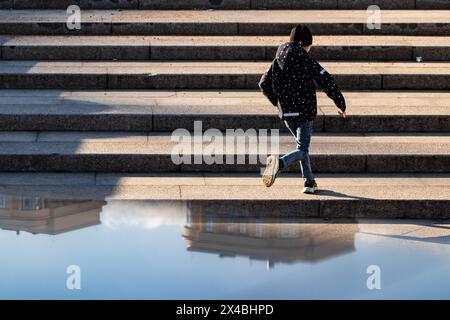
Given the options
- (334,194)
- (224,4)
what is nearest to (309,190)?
(334,194)

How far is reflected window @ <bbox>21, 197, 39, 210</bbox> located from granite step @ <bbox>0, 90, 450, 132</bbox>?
1.82 meters

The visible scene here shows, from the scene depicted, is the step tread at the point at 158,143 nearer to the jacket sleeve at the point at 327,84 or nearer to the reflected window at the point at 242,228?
the jacket sleeve at the point at 327,84

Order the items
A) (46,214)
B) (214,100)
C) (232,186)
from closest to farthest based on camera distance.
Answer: (46,214), (232,186), (214,100)

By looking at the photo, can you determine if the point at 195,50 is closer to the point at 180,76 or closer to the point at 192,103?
the point at 180,76

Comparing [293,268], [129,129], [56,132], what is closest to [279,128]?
[129,129]

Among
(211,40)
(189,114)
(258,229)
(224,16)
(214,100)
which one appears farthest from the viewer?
(224,16)

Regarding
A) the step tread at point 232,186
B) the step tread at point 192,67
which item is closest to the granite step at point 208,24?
the step tread at point 192,67

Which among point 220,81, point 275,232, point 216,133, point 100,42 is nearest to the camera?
point 275,232

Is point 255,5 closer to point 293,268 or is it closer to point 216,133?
point 216,133

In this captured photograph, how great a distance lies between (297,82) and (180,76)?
10.1 feet

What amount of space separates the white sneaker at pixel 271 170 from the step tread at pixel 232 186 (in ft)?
0.52

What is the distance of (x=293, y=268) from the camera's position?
9.10 meters

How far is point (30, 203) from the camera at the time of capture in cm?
1030

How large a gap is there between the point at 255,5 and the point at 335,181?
547 centimetres
